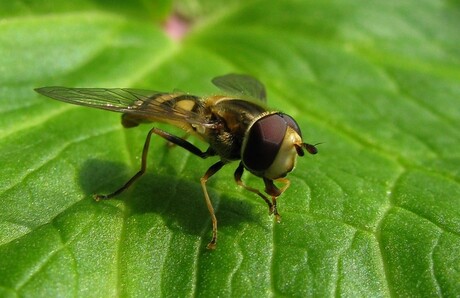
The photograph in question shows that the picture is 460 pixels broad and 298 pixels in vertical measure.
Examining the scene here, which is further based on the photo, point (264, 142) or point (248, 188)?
point (248, 188)

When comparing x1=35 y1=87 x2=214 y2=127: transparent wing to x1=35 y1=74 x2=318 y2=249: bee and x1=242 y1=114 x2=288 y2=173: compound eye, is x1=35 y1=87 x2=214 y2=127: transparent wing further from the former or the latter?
x1=242 y1=114 x2=288 y2=173: compound eye

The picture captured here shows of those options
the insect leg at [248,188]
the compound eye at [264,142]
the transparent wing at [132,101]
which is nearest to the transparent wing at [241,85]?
the transparent wing at [132,101]

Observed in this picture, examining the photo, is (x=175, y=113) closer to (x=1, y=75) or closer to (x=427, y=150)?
(x=1, y=75)

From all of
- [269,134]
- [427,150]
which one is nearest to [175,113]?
[269,134]

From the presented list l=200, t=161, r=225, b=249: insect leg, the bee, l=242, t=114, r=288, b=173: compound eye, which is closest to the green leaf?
l=200, t=161, r=225, b=249: insect leg

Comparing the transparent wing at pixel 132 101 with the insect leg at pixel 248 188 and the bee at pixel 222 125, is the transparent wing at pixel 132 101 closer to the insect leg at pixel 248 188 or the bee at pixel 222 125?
the bee at pixel 222 125

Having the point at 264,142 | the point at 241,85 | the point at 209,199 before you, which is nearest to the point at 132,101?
the point at 209,199

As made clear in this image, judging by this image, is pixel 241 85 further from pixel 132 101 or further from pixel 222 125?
pixel 132 101
